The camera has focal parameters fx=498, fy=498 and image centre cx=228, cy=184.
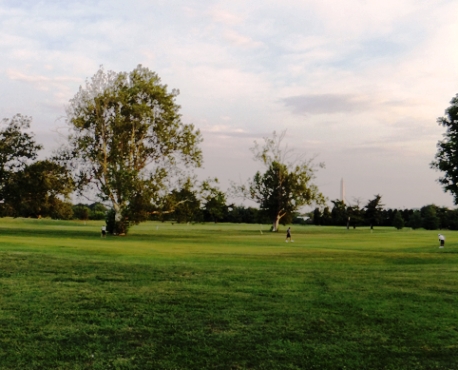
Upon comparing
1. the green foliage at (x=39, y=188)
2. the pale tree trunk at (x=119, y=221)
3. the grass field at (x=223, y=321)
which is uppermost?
the green foliage at (x=39, y=188)

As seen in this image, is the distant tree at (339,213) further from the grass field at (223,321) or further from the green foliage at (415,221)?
the grass field at (223,321)

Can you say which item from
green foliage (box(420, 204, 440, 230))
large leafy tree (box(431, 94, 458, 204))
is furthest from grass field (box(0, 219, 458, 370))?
green foliage (box(420, 204, 440, 230))

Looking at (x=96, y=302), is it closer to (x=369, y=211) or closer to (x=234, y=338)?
(x=234, y=338)

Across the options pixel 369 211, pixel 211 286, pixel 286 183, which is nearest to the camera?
pixel 211 286

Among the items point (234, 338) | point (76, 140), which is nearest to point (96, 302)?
point (234, 338)

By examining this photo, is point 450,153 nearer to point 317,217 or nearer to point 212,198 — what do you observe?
point 212,198

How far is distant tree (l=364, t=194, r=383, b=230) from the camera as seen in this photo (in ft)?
353

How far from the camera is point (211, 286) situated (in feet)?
43.4

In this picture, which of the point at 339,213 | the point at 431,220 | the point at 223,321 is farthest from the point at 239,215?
the point at 223,321

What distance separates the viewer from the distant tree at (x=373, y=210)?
4240 inches

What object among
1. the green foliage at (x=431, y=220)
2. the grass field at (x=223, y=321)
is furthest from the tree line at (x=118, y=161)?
the green foliage at (x=431, y=220)

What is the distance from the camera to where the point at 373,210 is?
107938 millimetres

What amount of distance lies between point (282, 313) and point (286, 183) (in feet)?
243

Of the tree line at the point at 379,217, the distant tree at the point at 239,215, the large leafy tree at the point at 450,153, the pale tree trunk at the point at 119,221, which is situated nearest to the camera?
the large leafy tree at the point at 450,153
